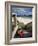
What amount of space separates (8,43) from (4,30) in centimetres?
20

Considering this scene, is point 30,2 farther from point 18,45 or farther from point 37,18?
point 18,45

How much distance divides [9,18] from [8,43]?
0.37m

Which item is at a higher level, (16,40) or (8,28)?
(8,28)

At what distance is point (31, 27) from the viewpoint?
1.54m

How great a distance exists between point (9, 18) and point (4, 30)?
0.19m

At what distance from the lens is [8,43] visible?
1445mm

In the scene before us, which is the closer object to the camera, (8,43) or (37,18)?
(8,43)

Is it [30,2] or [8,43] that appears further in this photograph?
[30,2]


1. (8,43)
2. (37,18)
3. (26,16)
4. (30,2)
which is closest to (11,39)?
(8,43)

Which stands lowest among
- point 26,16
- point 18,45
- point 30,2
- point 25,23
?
point 18,45

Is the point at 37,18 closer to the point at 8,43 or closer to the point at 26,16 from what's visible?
the point at 26,16

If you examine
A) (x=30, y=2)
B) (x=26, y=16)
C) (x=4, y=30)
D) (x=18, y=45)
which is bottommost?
(x=18, y=45)

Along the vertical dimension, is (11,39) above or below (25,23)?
below

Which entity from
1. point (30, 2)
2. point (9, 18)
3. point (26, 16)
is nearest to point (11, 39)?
point (9, 18)
